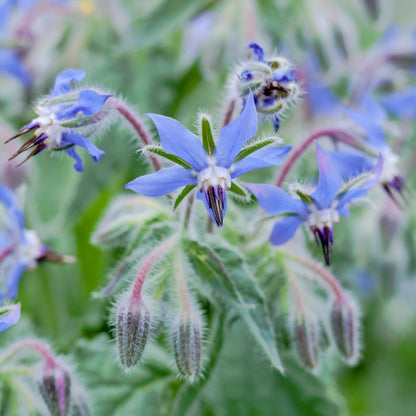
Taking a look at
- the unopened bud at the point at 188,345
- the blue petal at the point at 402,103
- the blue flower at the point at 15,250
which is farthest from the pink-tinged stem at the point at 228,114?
the blue petal at the point at 402,103

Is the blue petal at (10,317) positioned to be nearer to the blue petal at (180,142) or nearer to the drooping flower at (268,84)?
the blue petal at (180,142)

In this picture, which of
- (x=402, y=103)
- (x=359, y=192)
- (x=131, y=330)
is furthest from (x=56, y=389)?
(x=402, y=103)

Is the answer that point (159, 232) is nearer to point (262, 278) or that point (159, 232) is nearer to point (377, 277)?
point (262, 278)

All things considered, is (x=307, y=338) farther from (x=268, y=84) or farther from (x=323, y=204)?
(x=268, y=84)

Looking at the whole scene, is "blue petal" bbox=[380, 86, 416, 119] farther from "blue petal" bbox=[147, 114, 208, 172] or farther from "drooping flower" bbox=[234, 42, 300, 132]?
"blue petal" bbox=[147, 114, 208, 172]

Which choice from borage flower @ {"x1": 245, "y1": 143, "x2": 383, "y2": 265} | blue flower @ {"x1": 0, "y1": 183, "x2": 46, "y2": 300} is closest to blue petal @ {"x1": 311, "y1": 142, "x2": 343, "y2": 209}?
borage flower @ {"x1": 245, "y1": 143, "x2": 383, "y2": 265}

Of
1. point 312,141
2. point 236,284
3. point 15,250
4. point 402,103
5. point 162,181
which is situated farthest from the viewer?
point 402,103
